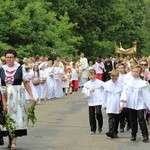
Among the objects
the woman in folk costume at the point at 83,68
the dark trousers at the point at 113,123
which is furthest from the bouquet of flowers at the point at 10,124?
the woman in folk costume at the point at 83,68

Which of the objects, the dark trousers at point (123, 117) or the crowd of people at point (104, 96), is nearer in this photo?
the crowd of people at point (104, 96)

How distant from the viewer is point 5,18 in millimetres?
31734

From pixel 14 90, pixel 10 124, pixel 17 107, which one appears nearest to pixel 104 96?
pixel 17 107

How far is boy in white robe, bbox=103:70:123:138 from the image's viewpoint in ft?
47.4

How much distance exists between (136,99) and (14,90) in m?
2.98

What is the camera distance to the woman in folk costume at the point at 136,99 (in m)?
13.8

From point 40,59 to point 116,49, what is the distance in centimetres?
3193

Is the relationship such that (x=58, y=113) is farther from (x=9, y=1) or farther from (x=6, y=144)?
(x=9, y=1)

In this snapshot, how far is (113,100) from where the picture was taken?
14.7 meters

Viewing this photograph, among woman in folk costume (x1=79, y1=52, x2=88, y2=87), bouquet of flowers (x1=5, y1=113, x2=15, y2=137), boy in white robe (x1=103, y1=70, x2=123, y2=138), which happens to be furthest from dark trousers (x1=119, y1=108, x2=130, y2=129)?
woman in folk costume (x1=79, y1=52, x2=88, y2=87)

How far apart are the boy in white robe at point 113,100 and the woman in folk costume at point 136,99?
0.61m

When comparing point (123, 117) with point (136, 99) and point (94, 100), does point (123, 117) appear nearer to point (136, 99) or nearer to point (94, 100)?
point (94, 100)

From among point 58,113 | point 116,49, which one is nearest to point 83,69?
point 58,113

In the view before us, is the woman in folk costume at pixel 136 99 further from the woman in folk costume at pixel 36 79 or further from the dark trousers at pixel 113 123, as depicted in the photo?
the woman in folk costume at pixel 36 79
